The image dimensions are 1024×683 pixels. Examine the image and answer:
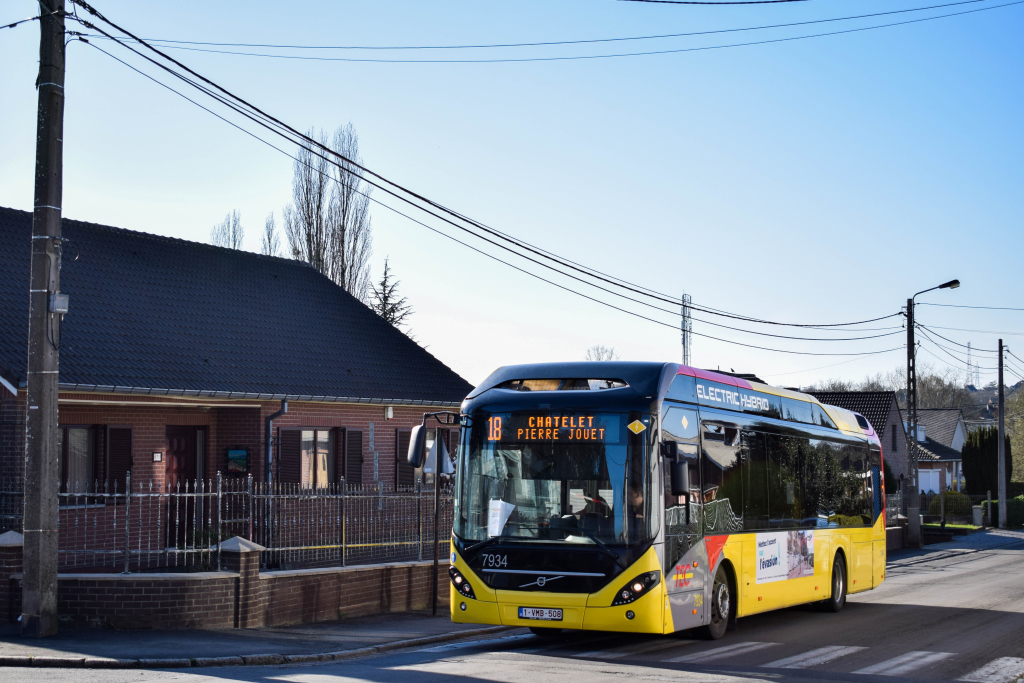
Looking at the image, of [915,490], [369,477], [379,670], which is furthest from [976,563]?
[379,670]

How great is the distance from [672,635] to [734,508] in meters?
1.76

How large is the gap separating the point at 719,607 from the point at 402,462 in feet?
42.2

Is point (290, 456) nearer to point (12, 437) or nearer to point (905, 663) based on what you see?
point (12, 437)

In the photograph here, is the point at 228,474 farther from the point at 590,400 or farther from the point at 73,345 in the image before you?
the point at 590,400

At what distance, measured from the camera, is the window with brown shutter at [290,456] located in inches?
859

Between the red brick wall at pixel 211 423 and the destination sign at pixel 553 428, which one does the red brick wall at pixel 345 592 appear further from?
the red brick wall at pixel 211 423

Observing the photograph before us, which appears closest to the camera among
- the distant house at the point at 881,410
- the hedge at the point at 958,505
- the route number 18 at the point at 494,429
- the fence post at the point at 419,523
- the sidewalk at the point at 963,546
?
the route number 18 at the point at 494,429

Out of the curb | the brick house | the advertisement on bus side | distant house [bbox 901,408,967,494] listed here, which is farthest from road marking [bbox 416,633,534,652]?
distant house [bbox 901,408,967,494]

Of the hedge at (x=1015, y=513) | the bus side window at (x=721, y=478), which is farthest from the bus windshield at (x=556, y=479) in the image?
the hedge at (x=1015, y=513)

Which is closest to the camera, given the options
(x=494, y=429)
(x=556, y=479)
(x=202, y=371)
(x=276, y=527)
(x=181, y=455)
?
(x=556, y=479)

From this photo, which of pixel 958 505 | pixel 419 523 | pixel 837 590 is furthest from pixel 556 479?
pixel 958 505

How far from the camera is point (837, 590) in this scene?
17344mm

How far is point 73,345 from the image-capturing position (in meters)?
18.5

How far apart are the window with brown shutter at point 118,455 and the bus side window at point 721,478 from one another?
10.7m
